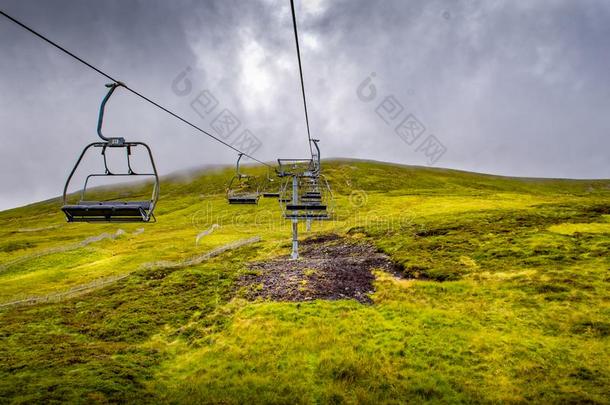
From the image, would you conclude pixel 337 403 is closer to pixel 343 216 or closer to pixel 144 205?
pixel 144 205

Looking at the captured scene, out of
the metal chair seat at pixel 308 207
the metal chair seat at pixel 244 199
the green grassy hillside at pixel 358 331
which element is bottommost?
the green grassy hillside at pixel 358 331

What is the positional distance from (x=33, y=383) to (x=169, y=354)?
6.33 m

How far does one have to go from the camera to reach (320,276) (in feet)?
100

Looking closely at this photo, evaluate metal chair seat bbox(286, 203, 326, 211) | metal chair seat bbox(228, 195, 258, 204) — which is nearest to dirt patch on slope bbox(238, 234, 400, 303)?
metal chair seat bbox(286, 203, 326, 211)

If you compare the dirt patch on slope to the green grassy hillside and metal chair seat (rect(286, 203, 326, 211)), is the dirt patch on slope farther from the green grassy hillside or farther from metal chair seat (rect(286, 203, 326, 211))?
metal chair seat (rect(286, 203, 326, 211))

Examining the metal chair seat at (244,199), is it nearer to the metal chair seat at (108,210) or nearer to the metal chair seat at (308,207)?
the metal chair seat at (308,207)

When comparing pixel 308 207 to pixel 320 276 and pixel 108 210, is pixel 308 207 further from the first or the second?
pixel 108 210

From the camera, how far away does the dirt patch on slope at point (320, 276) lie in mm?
26439

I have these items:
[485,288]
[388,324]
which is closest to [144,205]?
[388,324]

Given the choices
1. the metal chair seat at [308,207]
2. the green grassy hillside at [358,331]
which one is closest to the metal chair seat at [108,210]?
the green grassy hillside at [358,331]

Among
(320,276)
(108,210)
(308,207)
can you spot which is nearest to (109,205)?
(108,210)

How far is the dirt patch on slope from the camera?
86.7ft

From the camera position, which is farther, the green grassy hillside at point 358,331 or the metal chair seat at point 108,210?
the green grassy hillside at point 358,331

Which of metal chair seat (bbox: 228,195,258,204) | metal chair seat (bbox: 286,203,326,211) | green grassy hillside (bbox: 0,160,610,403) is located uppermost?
metal chair seat (bbox: 228,195,258,204)
